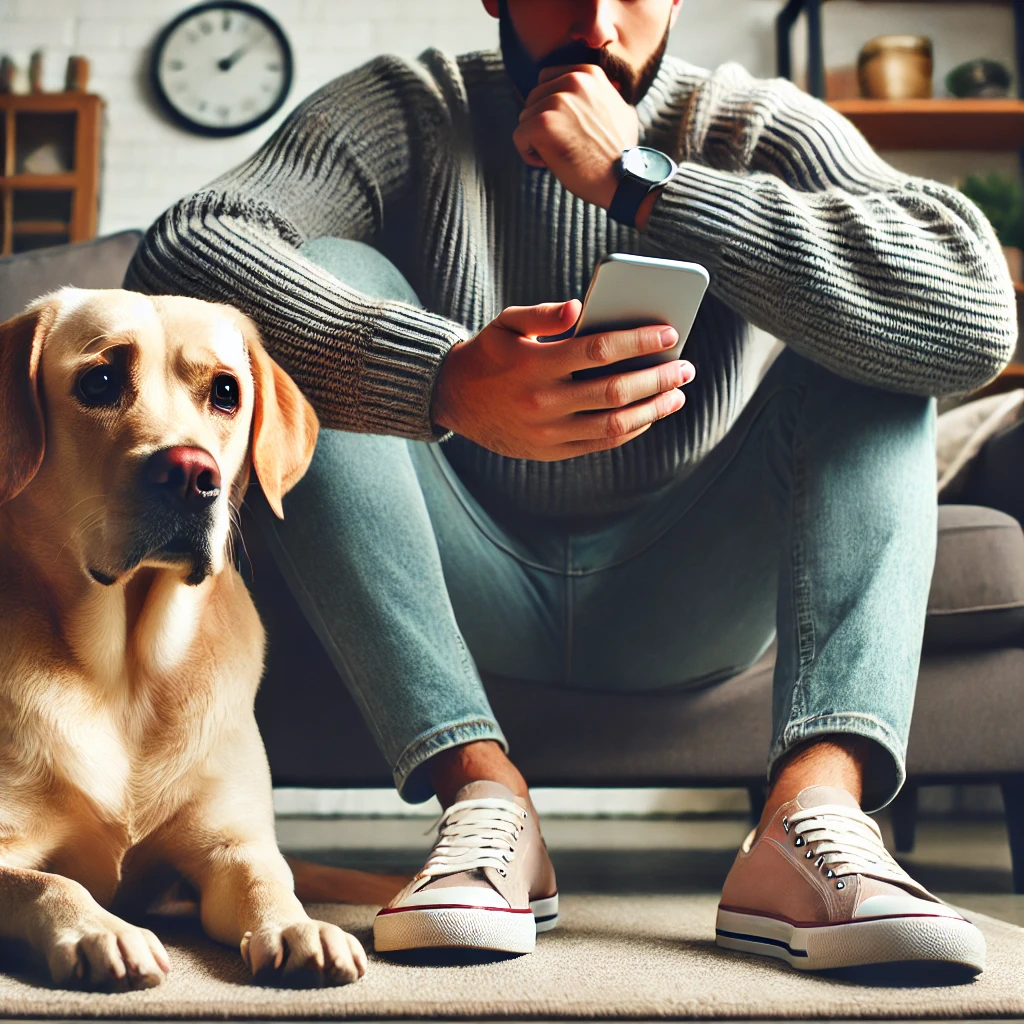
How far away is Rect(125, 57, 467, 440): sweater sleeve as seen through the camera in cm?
94

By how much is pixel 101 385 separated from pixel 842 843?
70 cm

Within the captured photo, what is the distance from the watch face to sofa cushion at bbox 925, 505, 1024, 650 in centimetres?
71

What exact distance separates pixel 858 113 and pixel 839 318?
2662 millimetres

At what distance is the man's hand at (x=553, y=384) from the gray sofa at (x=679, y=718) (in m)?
0.48

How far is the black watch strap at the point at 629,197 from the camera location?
1.01 m

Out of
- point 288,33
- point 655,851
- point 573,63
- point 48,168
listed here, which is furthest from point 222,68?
point 655,851

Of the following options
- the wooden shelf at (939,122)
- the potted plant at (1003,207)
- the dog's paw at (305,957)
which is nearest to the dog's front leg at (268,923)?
the dog's paw at (305,957)

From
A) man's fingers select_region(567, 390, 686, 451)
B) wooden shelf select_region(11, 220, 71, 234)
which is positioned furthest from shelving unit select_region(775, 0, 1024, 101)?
man's fingers select_region(567, 390, 686, 451)

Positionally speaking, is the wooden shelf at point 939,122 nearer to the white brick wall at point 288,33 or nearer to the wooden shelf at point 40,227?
the white brick wall at point 288,33

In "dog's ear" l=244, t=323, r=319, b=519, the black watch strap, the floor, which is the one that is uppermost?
the black watch strap

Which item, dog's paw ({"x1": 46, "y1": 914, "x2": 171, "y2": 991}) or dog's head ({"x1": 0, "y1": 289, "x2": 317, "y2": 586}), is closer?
dog's paw ({"x1": 46, "y1": 914, "x2": 171, "y2": 991})

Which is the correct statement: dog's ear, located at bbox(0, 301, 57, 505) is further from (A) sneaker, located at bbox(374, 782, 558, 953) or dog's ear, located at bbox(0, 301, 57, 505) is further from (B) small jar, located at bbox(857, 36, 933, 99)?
(B) small jar, located at bbox(857, 36, 933, 99)

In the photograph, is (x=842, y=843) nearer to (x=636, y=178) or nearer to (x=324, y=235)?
(x=636, y=178)

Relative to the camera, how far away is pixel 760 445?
1.13 metres
